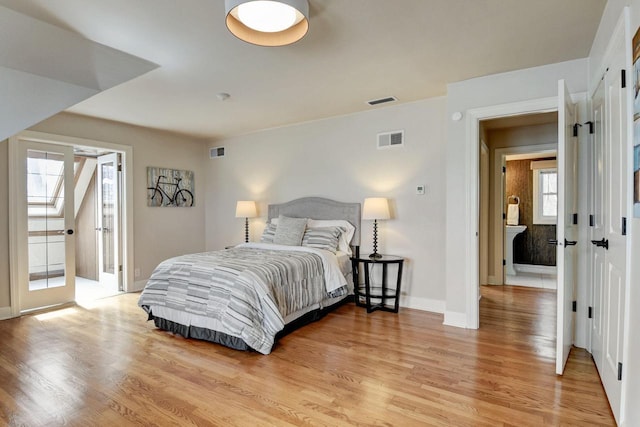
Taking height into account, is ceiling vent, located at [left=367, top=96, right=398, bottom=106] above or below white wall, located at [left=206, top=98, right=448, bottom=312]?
above

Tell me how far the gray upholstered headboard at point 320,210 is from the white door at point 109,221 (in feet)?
7.39

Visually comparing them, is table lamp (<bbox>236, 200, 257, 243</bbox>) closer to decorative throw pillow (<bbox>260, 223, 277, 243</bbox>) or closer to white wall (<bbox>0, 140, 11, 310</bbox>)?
decorative throw pillow (<bbox>260, 223, 277, 243</bbox>)

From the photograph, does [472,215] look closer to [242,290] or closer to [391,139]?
[391,139]

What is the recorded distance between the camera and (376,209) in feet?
13.1

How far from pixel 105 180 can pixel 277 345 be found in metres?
4.04

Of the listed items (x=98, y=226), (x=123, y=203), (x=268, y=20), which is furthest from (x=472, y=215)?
(x=98, y=226)

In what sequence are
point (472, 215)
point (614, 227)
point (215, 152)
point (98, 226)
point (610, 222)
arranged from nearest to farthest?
1. point (614, 227)
2. point (610, 222)
3. point (472, 215)
4. point (98, 226)
5. point (215, 152)

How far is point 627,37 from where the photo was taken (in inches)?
67.2

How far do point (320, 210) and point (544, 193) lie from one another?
4766 millimetres

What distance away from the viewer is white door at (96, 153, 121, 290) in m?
5.07

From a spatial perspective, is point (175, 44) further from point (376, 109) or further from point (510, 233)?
point (510, 233)

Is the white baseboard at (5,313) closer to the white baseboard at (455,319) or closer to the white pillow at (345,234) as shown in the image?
the white pillow at (345,234)

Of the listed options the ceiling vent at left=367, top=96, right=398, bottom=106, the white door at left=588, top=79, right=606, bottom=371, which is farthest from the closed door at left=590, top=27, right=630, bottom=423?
the ceiling vent at left=367, top=96, right=398, bottom=106

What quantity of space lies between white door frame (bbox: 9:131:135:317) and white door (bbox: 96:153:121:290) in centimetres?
14
